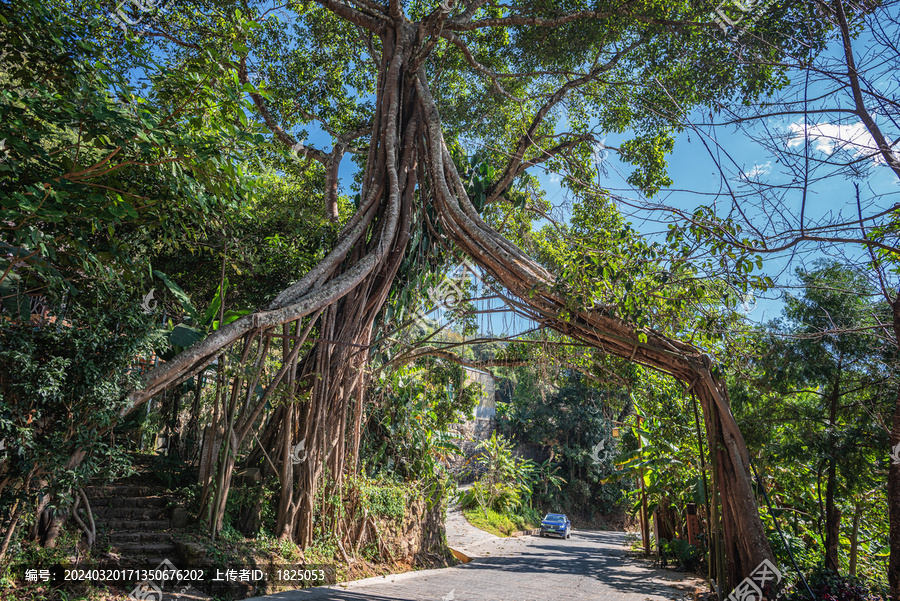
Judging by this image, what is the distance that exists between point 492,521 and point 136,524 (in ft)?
48.2

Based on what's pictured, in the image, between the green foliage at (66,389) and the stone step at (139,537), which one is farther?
the stone step at (139,537)

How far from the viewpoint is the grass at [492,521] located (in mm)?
16641

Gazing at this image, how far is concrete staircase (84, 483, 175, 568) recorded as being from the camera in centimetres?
389

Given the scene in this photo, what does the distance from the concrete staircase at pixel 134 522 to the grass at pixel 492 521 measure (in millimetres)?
12853

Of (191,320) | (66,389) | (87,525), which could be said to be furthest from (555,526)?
(66,389)

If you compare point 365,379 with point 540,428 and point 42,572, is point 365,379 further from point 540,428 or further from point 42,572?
point 540,428

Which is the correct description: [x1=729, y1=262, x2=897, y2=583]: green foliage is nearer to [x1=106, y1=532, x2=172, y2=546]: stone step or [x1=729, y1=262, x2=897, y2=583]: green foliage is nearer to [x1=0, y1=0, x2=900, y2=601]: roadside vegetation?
[x1=0, y1=0, x2=900, y2=601]: roadside vegetation

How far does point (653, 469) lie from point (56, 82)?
8.67 meters

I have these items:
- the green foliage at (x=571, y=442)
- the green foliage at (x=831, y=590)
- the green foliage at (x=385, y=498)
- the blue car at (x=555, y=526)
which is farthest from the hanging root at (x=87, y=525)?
the green foliage at (x=571, y=442)

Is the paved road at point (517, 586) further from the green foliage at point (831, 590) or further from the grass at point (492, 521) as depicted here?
the grass at point (492, 521)

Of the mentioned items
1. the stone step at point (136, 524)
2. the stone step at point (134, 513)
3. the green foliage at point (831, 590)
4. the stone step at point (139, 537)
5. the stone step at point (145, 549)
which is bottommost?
the green foliage at point (831, 590)

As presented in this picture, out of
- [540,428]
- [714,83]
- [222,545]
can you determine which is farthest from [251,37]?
[540,428]

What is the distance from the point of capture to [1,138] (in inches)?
102

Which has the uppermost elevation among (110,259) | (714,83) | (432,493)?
(714,83)
